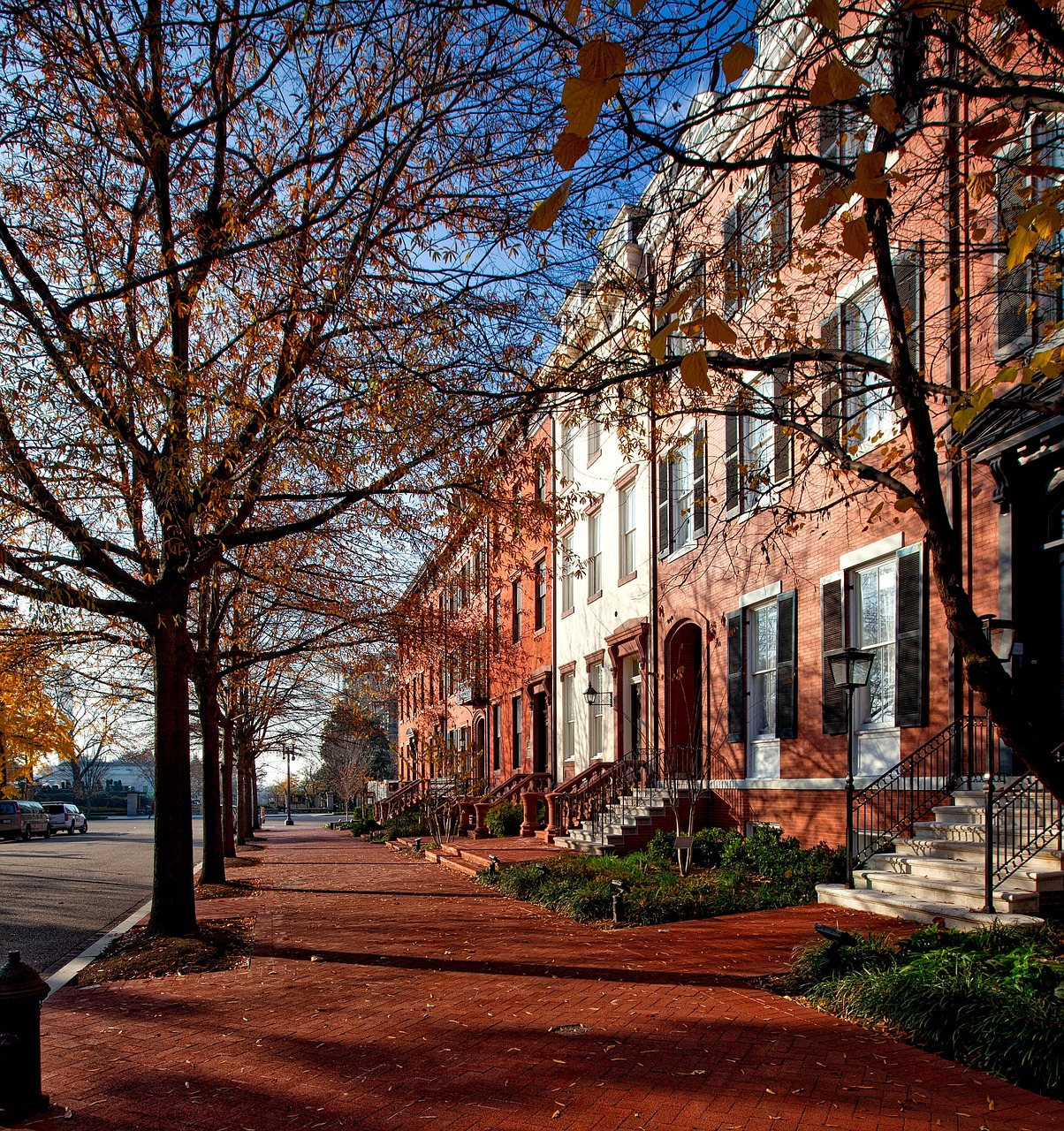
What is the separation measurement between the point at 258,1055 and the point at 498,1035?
60.3 inches

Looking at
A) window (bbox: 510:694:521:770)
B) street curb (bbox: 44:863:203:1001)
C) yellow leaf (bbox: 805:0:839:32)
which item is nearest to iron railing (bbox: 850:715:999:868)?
street curb (bbox: 44:863:203:1001)

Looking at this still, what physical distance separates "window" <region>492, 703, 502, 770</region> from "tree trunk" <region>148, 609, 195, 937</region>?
71.3ft

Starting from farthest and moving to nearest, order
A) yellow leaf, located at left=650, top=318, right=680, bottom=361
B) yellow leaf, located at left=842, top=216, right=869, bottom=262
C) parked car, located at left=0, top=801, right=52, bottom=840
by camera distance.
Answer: parked car, located at left=0, top=801, right=52, bottom=840 → yellow leaf, located at left=842, top=216, right=869, bottom=262 → yellow leaf, located at left=650, top=318, right=680, bottom=361

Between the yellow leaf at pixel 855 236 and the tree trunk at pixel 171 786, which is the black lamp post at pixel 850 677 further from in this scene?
the yellow leaf at pixel 855 236

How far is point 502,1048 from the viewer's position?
6.40m

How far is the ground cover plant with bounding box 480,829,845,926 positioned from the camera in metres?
11.8

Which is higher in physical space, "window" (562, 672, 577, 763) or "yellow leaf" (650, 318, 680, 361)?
"yellow leaf" (650, 318, 680, 361)

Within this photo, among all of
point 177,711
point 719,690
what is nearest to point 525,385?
point 177,711

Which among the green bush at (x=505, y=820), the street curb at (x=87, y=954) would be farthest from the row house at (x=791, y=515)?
the street curb at (x=87, y=954)

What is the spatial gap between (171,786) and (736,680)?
9282 millimetres

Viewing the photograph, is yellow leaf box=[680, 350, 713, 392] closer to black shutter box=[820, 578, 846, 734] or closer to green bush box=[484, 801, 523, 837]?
black shutter box=[820, 578, 846, 734]

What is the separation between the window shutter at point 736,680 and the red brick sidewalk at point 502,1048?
6.16 meters

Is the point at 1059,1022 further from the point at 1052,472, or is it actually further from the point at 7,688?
the point at 7,688

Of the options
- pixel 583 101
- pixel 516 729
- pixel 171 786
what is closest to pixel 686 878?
pixel 171 786
